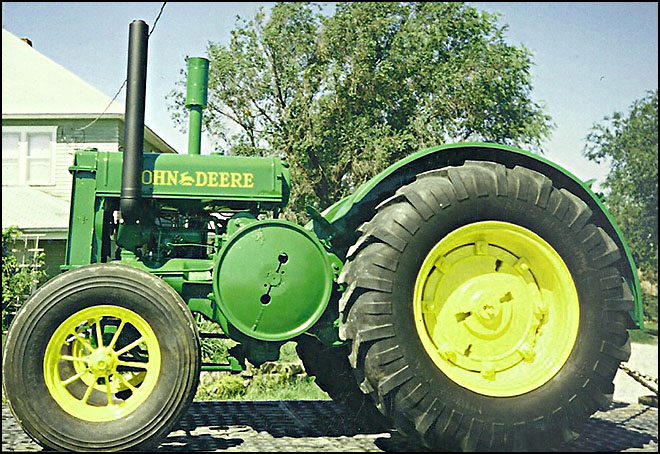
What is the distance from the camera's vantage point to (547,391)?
13.4 ft

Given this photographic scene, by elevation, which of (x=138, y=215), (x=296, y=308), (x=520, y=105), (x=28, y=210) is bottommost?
(x=296, y=308)

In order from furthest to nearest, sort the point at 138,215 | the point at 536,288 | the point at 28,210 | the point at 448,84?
the point at 448,84 < the point at 28,210 < the point at 138,215 < the point at 536,288

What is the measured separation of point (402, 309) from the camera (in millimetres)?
4043

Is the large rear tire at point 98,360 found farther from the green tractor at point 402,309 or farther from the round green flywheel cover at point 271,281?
the round green flywheel cover at point 271,281

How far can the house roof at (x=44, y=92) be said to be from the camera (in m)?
16.4

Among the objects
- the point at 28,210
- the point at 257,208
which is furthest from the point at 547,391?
the point at 28,210

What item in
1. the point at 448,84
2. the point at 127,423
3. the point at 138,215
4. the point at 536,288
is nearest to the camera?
the point at 127,423

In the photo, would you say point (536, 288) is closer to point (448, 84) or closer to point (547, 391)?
point (547, 391)

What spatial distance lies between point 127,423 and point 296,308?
4.07 feet

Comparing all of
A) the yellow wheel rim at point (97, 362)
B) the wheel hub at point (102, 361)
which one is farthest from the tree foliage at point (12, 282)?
the wheel hub at point (102, 361)

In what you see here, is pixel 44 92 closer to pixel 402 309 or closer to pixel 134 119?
pixel 134 119

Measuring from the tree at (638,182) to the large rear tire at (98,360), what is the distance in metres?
23.4

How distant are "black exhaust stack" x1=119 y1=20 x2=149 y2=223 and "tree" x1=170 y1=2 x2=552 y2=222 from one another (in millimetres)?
11717

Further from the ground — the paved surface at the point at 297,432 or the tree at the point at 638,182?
the tree at the point at 638,182
